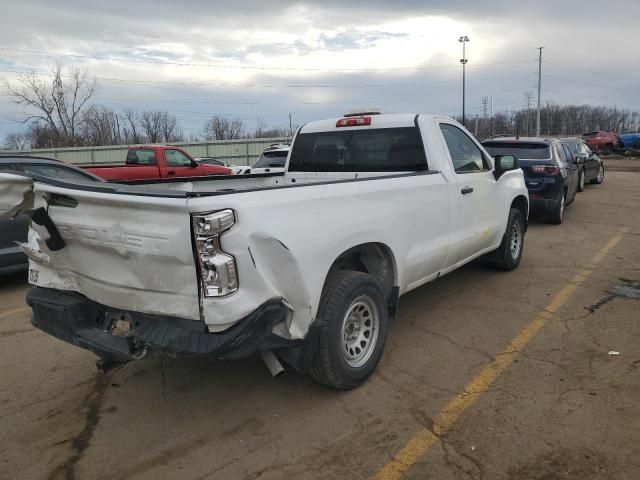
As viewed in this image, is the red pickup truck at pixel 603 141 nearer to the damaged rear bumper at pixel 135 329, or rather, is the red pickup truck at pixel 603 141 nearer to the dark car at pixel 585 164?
the dark car at pixel 585 164

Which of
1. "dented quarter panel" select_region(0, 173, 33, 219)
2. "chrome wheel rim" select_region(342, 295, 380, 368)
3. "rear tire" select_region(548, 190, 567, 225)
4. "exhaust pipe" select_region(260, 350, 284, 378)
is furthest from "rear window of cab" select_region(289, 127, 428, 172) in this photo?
"rear tire" select_region(548, 190, 567, 225)

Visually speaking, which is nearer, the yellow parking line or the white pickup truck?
the white pickup truck

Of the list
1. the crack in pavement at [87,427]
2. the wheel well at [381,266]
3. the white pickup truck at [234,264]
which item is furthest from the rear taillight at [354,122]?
the crack in pavement at [87,427]

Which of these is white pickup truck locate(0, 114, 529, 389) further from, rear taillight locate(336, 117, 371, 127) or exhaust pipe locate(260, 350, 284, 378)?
rear taillight locate(336, 117, 371, 127)

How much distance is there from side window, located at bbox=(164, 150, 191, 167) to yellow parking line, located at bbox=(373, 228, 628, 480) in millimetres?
12861

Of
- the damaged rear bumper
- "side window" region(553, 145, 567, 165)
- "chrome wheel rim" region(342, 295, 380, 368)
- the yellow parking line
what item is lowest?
the yellow parking line

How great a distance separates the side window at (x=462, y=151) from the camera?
16.3 ft

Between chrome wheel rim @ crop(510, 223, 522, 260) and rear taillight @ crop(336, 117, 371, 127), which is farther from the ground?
rear taillight @ crop(336, 117, 371, 127)

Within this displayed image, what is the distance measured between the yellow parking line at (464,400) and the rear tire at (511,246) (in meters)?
0.87

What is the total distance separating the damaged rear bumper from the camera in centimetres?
274

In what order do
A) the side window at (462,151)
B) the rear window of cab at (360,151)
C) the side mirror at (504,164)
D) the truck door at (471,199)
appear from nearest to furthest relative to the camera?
1. the rear window of cab at (360,151)
2. the truck door at (471,199)
3. the side window at (462,151)
4. the side mirror at (504,164)

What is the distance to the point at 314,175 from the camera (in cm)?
525

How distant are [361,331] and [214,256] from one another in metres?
1.50

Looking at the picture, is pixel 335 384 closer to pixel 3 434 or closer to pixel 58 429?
pixel 58 429
